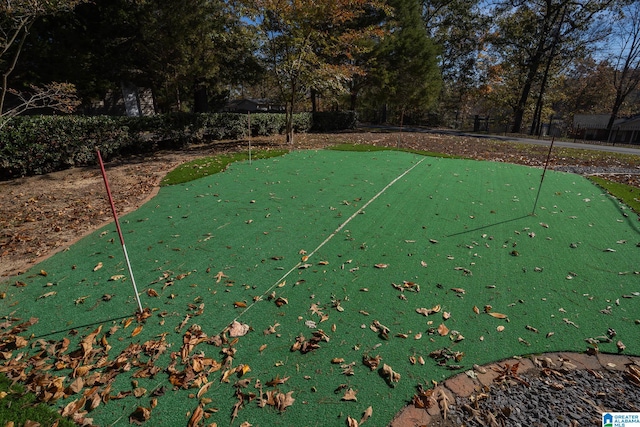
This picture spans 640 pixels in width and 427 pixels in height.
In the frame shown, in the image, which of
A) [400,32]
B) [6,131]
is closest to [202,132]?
[6,131]

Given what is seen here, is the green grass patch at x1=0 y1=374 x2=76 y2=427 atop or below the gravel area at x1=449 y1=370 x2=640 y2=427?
below

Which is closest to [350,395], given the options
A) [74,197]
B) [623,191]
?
[74,197]

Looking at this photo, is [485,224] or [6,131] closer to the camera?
[485,224]

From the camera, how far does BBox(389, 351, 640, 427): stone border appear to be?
81.3 inches

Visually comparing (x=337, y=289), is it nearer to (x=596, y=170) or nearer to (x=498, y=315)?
(x=498, y=315)

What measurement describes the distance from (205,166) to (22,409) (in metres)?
7.93

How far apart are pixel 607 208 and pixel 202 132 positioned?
44.9 feet

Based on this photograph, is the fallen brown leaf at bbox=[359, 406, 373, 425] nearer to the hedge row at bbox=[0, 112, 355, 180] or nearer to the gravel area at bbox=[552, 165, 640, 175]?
the hedge row at bbox=[0, 112, 355, 180]

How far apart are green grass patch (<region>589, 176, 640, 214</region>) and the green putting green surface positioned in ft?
1.14

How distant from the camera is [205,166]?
937cm

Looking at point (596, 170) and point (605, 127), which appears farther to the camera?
point (605, 127)

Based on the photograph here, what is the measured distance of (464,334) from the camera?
2.80 metres

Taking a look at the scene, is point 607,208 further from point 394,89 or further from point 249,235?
point 394,89

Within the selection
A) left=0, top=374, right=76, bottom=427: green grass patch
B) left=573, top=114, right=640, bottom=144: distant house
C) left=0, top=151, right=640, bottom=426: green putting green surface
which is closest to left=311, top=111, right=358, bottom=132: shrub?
left=0, top=151, right=640, bottom=426: green putting green surface
